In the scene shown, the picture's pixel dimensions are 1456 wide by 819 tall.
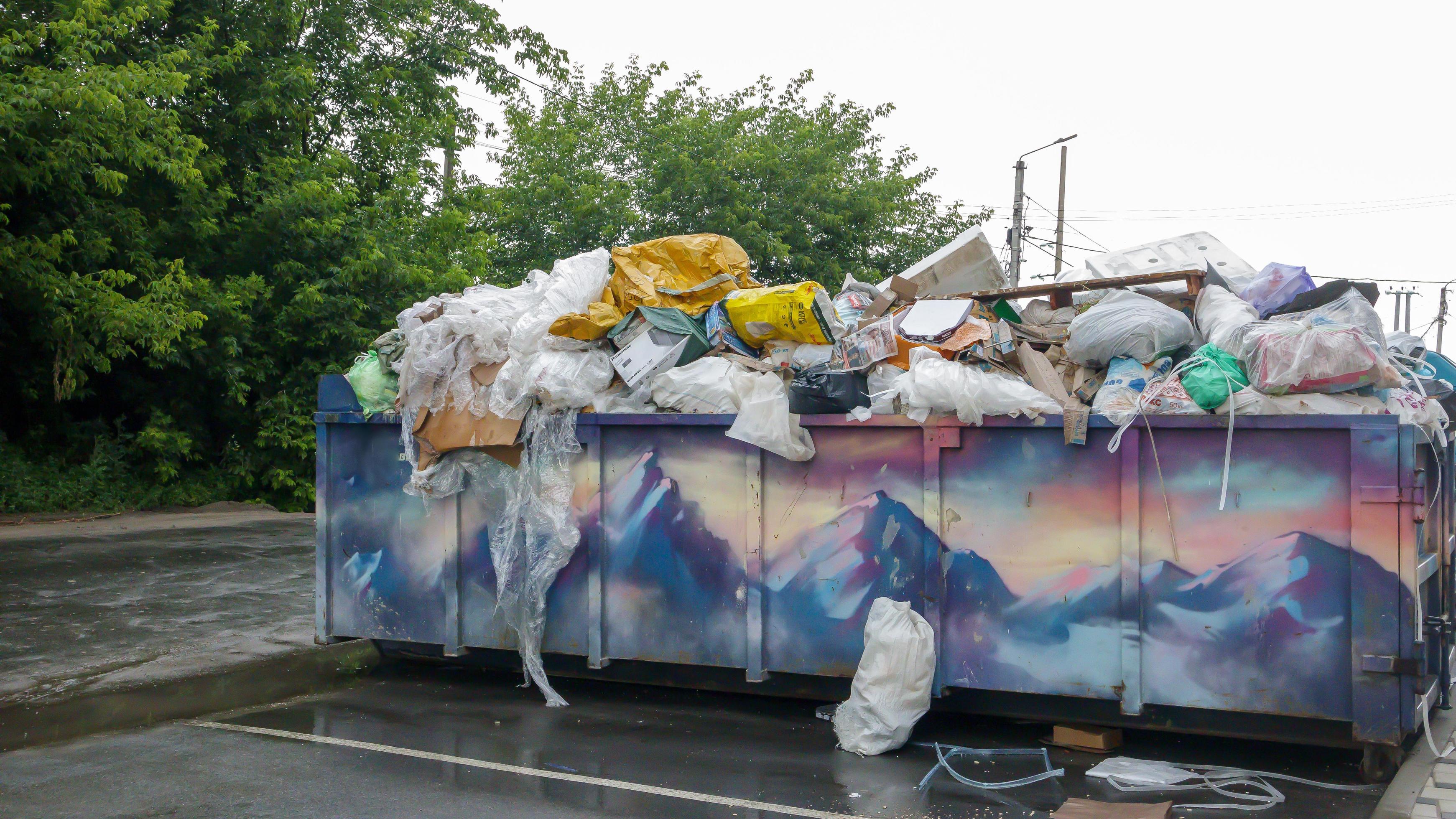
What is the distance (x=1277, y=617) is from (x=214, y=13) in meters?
14.9

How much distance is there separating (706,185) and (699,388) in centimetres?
Answer: 1458

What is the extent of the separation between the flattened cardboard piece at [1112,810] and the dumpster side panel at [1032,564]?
1.64ft

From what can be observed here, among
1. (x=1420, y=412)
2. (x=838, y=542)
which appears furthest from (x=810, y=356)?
(x=1420, y=412)

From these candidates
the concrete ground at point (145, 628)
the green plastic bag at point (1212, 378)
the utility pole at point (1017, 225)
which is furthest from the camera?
the utility pole at point (1017, 225)

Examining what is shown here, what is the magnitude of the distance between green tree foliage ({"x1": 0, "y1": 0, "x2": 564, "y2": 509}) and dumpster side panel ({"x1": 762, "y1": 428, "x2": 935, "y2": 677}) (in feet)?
29.4

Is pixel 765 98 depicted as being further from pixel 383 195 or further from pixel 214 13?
pixel 214 13

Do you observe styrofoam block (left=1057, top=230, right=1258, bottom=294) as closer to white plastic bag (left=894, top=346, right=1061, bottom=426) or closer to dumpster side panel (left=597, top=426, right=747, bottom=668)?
white plastic bag (left=894, top=346, right=1061, bottom=426)

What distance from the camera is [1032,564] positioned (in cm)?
438

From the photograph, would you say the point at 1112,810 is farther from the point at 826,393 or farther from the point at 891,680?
the point at 826,393

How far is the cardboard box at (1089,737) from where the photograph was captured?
4.46m

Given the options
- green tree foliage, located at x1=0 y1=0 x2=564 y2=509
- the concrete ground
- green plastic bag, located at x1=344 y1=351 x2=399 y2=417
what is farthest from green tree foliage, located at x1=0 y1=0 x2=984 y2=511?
green plastic bag, located at x1=344 y1=351 x2=399 y2=417

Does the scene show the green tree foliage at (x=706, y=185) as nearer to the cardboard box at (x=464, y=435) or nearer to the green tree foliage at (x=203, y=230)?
the green tree foliage at (x=203, y=230)

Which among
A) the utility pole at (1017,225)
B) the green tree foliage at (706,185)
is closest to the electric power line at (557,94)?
the green tree foliage at (706,185)

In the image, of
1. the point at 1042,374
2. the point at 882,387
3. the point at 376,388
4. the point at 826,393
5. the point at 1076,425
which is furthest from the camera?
the point at 376,388
